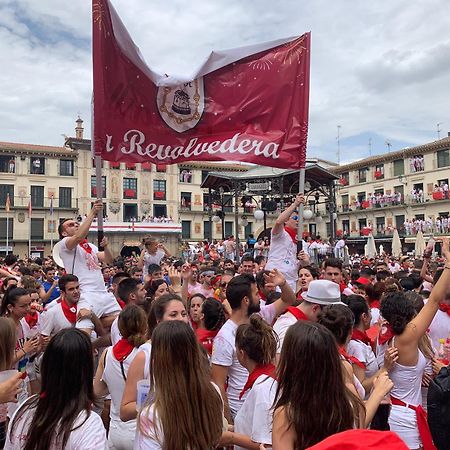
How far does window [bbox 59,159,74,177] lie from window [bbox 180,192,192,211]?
1219cm

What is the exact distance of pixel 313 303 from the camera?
13.5 feet

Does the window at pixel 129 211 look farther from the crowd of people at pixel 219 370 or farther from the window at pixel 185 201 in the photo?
the crowd of people at pixel 219 370

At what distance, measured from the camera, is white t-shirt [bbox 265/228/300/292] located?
6.96 m

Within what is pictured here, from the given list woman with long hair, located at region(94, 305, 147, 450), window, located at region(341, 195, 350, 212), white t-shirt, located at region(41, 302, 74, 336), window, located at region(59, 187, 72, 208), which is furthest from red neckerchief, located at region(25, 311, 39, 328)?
window, located at region(341, 195, 350, 212)

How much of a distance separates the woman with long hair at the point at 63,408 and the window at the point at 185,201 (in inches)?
2041

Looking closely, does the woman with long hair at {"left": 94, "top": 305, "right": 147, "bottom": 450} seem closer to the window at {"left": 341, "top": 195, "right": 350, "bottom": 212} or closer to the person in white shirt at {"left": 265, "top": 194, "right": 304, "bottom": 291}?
the person in white shirt at {"left": 265, "top": 194, "right": 304, "bottom": 291}

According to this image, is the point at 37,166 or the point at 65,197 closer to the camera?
the point at 37,166

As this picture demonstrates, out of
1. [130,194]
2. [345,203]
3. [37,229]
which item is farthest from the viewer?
[345,203]

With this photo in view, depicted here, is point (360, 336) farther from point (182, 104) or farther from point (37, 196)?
point (37, 196)

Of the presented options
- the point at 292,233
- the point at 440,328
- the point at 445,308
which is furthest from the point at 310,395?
the point at 292,233

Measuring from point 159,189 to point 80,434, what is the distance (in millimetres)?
51460

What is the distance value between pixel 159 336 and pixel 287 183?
1826 centimetres

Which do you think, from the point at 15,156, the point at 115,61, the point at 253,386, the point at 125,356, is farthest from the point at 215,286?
the point at 15,156

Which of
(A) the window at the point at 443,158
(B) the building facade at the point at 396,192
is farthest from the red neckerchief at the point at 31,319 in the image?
(A) the window at the point at 443,158
